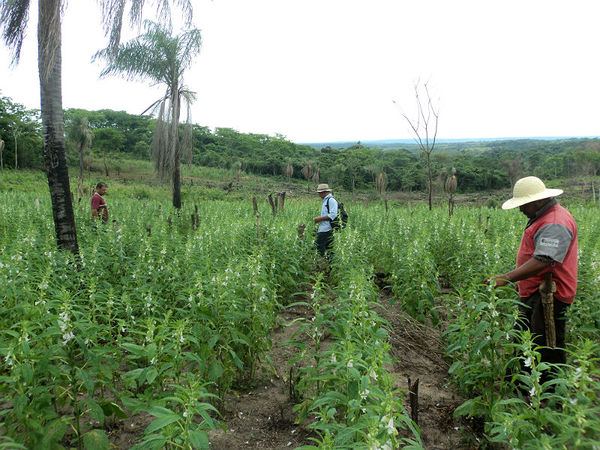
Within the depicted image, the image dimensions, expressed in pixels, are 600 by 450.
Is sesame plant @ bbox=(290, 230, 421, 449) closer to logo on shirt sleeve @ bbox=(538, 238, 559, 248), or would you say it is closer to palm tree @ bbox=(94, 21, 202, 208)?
logo on shirt sleeve @ bbox=(538, 238, 559, 248)

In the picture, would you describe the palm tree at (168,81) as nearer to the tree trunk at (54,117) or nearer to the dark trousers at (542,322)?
the tree trunk at (54,117)

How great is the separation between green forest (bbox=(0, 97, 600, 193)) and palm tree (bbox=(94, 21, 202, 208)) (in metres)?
20.5

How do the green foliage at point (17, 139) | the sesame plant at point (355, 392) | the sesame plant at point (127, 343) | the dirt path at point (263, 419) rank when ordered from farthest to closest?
the green foliage at point (17, 139), the dirt path at point (263, 419), the sesame plant at point (127, 343), the sesame plant at point (355, 392)

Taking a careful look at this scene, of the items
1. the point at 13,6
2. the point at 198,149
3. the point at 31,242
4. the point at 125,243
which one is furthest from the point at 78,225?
the point at 198,149

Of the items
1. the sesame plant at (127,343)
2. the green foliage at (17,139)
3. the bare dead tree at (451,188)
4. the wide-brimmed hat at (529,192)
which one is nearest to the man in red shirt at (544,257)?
the wide-brimmed hat at (529,192)

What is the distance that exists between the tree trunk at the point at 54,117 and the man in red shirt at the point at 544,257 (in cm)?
596

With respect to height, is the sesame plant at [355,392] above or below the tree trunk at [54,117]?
below

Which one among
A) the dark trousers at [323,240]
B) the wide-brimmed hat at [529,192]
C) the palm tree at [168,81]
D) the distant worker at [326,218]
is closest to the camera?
the wide-brimmed hat at [529,192]

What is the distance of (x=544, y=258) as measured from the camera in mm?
2975

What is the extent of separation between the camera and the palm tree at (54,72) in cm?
541

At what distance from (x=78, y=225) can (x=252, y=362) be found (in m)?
7.16

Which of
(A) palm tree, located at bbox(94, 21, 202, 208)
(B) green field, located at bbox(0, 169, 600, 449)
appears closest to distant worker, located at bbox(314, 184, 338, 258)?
(B) green field, located at bbox(0, 169, 600, 449)

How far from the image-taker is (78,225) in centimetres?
876

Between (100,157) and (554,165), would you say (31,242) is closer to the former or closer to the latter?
(100,157)
